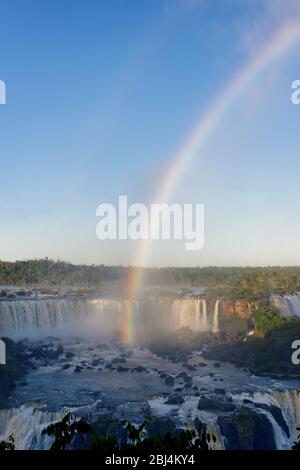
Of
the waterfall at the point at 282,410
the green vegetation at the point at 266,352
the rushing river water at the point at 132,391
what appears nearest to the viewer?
the rushing river water at the point at 132,391

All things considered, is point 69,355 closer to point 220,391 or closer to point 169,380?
point 169,380

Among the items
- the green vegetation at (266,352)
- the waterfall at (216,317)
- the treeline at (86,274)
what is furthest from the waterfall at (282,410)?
the treeline at (86,274)

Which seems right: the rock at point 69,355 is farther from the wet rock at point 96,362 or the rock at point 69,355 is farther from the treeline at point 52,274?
the treeline at point 52,274

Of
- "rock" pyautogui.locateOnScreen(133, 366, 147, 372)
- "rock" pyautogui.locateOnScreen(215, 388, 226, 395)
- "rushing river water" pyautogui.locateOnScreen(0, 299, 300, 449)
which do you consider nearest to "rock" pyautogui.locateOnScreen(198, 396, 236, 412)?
"rushing river water" pyautogui.locateOnScreen(0, 299, 300, 449)

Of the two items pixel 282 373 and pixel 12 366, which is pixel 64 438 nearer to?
pixel 12 366
